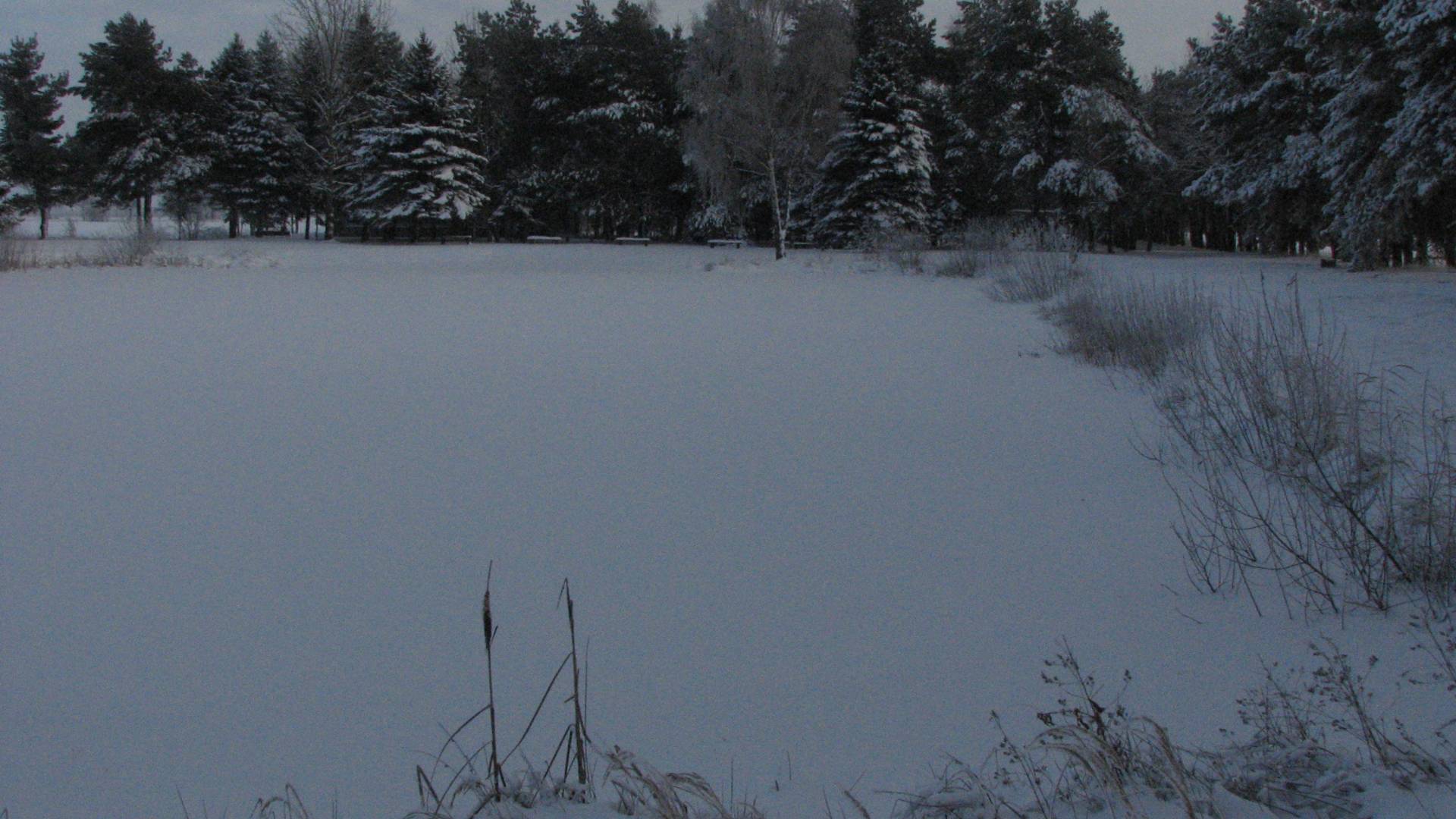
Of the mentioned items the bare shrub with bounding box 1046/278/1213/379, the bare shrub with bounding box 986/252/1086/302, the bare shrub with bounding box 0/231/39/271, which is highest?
the bare shrub with bounding box 0/231/39/271

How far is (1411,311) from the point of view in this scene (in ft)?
23.4

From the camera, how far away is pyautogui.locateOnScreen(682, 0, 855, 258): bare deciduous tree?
2130 centimetres

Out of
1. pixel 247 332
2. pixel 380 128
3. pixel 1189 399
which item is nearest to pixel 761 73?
A: pixel 380 128

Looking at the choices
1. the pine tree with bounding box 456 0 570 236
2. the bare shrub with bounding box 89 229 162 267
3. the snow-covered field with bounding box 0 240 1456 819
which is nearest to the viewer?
the snow-covered field with bounding box 0 240 1456 819

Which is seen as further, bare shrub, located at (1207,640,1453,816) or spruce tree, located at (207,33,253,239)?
spruce tree, located at (207,33,253,239)

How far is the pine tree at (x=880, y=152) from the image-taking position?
24328 millimetres

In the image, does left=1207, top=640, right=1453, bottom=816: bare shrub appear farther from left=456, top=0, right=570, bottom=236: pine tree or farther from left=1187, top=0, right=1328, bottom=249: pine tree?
left=456, top=0, right=570, bottom=236: pine tree

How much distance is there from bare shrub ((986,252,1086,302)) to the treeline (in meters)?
6.97

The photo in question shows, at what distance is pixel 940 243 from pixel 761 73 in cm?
946

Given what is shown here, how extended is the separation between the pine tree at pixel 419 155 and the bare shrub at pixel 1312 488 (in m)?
26.6

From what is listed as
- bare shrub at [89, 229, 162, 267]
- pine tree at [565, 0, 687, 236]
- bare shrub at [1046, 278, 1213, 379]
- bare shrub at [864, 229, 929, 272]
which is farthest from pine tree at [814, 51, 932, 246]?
bare shrub at [1046, 278, 1213, 379]

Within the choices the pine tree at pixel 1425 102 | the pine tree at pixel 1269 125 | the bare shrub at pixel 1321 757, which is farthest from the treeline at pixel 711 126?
the bare shrub at pixel 1321 757

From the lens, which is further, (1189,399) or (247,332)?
(247,332)

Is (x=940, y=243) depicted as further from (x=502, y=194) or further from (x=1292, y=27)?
(x=502, y=194)
